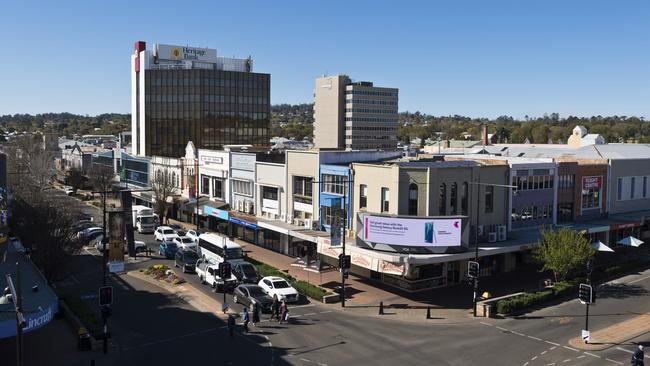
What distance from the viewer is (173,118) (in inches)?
4360

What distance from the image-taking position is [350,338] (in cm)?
3322

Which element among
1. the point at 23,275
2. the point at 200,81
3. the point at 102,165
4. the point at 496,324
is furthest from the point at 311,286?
the point at 102,165

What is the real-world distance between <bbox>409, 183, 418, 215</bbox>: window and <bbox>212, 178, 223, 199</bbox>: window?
1267 inches

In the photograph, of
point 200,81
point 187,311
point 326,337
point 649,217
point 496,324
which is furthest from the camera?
point 200,81

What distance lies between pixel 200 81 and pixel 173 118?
883cm

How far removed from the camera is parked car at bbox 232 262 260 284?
150 feet

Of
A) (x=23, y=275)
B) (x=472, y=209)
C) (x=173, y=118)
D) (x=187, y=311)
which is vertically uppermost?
(x=173, y=118)

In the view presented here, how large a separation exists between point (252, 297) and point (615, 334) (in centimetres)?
2191

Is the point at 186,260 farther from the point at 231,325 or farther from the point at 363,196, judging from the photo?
the point at 231,325

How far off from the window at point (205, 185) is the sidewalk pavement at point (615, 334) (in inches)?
1989

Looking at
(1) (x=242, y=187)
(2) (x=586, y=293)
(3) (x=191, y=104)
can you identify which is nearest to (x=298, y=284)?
(2) (x=586, y=293)

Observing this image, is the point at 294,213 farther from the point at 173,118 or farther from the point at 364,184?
the point at 173,118

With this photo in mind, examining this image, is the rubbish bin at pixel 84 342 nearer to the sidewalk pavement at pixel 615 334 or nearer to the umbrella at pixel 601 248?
the sidewalk pavement at pixel 615 334

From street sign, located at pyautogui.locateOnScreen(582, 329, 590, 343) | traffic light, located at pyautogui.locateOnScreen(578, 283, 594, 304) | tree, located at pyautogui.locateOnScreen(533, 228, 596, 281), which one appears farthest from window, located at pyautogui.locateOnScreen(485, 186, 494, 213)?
street sign, located at pyautogui.locateOnScreen(582, 329, 590, 343)
